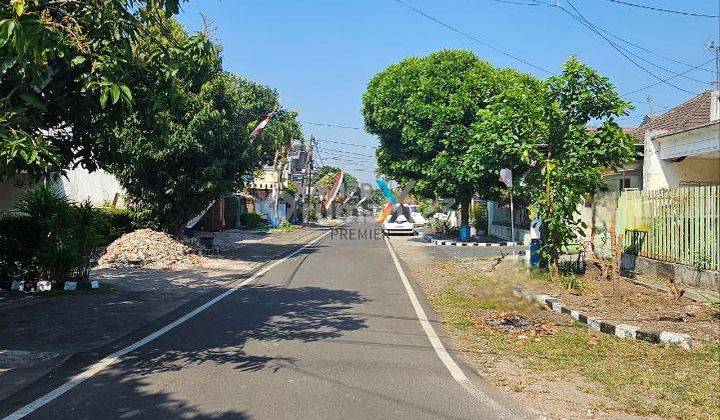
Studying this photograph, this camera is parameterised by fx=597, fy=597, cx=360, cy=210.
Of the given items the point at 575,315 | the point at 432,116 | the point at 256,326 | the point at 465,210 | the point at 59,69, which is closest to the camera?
the point at 59,69

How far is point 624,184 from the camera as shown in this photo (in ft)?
66.4

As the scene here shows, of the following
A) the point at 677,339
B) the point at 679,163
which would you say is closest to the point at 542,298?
the point at 677,339

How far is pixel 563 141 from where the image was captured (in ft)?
46.4

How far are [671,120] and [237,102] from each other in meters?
15.5

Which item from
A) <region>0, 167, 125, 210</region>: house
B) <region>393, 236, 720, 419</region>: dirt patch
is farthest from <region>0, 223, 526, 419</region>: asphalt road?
<region>0, 167, 125, 210</region>: house

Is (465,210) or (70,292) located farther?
(465,210)

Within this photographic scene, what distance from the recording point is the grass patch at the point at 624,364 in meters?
5.79

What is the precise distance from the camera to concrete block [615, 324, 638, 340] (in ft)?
28.6

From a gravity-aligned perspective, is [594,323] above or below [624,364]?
above

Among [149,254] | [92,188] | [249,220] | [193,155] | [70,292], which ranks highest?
[193,155]

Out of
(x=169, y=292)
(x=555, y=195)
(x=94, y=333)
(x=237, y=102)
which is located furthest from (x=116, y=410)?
(x=237, y=102)

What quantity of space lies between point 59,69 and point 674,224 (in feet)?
40.0

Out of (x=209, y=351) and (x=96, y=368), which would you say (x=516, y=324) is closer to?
(x=209, y=351)

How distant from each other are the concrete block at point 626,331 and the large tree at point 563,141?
16.6 ft
